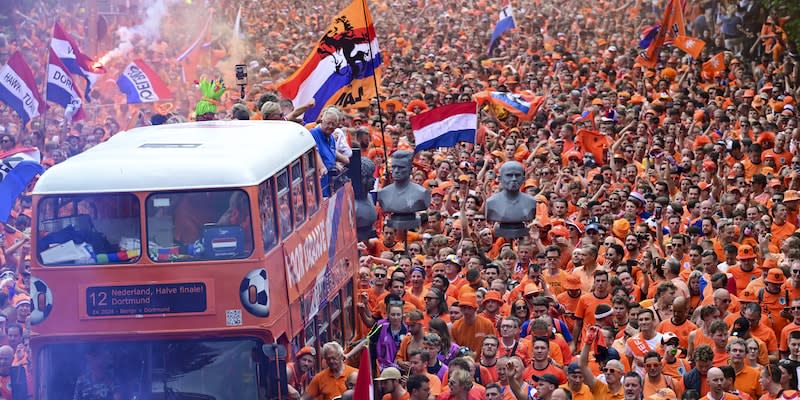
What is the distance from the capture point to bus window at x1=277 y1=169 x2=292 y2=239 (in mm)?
13664

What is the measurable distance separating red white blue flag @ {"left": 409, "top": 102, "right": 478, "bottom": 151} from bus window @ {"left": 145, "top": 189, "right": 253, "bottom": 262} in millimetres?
8424

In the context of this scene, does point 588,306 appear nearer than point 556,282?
Yes

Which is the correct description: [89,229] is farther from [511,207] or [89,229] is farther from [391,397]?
[511,207]

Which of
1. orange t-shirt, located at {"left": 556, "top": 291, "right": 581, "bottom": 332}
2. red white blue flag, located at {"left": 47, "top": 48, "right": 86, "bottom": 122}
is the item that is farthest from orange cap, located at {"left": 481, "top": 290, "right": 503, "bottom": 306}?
red white blue flag, located at {"left": 47, "top": 48, "right": 86, "bottom": 122}

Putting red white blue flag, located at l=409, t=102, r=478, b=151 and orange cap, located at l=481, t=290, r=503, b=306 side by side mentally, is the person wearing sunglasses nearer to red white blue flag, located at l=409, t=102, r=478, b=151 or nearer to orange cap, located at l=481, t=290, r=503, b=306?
orange cap, located at l=481, t=290, r=503, b=306

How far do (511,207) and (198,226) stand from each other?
5.35 metres

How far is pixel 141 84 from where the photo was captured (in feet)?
86.7

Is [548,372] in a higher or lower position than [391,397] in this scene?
lower

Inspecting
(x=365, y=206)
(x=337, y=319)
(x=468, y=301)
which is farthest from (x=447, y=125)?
(x=337, y=319)

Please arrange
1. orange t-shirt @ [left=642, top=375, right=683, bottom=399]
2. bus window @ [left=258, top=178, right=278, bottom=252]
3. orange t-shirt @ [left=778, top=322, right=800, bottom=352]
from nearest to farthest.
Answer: bus window @ [left=258, top=178, right=278, bottom=252]
orange t-shirt @ [left=642, top=375, right=683, bottom=399]
orange t-shirt @ [left=778, top=322, right=800, bottom=352]

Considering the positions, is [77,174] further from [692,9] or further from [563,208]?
[692,9]

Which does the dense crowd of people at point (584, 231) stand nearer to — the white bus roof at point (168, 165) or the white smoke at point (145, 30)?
the white bus roof at point (168, 165)

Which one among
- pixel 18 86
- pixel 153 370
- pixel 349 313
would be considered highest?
pixel 18 86

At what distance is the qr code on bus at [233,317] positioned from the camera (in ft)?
41.8
